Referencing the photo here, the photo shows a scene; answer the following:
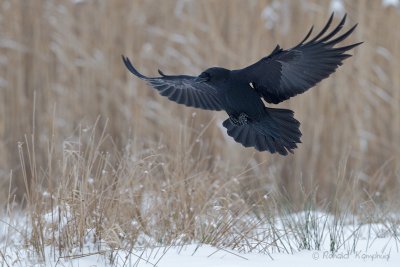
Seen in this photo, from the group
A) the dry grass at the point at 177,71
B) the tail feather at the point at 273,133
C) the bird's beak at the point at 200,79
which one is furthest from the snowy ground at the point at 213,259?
the dry grass at the point at 177,71

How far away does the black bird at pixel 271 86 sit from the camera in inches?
119

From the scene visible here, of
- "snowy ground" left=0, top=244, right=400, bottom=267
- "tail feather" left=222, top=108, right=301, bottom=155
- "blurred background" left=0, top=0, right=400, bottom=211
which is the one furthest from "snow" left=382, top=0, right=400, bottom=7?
"snowy ground" left=0, top=244, right=400, bottom=267

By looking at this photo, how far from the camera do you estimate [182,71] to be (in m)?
5.53

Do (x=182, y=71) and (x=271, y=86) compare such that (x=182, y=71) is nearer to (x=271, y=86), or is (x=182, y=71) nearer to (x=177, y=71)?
(x=177, y=71)

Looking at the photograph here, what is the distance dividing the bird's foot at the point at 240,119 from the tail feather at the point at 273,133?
0.09 ft

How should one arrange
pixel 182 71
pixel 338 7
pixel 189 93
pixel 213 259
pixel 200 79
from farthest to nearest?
1. pixel 182 71
2. pixel 338 7
3. pixel 189 93
4. pixel 200 79
5. pixel 213 259

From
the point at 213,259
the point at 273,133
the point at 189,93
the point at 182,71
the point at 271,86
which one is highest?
the point at 182,71

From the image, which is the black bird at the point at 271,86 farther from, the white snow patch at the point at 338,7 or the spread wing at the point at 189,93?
the white snow patch at the point at 338,7

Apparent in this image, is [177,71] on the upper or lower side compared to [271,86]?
upper

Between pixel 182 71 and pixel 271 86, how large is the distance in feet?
8.03

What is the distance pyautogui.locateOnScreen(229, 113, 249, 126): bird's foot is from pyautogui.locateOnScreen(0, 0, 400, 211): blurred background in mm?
1903

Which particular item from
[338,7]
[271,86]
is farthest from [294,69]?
[338,7]

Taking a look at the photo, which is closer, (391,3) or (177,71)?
(391,3)

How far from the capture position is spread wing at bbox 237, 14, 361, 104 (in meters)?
3.01
